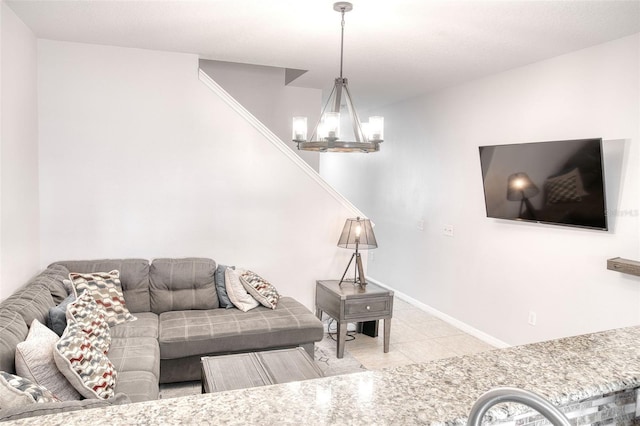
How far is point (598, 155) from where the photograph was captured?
3070 millimetres

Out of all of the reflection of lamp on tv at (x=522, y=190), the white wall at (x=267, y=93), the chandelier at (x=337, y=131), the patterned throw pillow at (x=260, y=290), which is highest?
the white wall at (x=267, y=93)

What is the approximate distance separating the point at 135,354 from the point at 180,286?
3.36 feet

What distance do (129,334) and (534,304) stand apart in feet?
10.7

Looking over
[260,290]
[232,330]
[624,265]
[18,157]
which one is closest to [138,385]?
[232,330]

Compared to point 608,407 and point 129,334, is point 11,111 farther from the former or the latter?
point 608,407

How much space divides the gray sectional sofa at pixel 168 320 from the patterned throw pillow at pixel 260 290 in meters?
→ 0.06

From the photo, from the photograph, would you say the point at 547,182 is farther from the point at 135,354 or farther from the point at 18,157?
the point at 18,157

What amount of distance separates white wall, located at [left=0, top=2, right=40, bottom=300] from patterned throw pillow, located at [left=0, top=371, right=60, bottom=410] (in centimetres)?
145

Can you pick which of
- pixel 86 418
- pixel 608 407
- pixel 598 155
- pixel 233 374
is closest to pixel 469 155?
pixel 598 155

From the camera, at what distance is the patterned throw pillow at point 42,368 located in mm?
1964

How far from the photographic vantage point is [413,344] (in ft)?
13.9

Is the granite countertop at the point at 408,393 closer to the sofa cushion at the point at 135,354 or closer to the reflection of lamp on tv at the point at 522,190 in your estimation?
the sofa cushion at the point at 135,354

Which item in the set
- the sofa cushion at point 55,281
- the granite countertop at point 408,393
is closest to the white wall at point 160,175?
the sofa cushion at point 55,281

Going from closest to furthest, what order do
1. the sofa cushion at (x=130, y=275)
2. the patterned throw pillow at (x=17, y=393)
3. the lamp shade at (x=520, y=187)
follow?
the patterned throw pillow at (x=17, y=393) → the sofa cushion at (x=130, y=275) → the lamp shade at (x=520, y=187)
